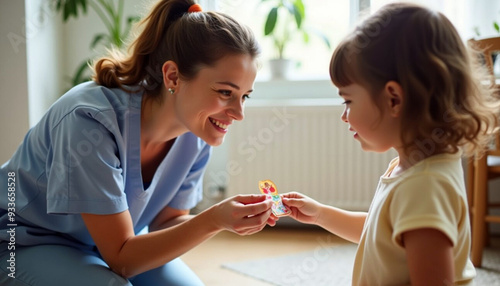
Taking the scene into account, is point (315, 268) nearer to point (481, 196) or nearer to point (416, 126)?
point (481, 196)

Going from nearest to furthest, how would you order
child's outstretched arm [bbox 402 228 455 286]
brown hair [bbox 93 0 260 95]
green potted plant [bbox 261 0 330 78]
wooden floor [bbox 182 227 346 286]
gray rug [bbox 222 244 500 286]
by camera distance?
child's outstretched arm [bbox 402 228 455 286] < brown hair [bbox 93 0 260 95] < gray rug [bbox 222 244 500 286] < wooden floor [bbox 182 227 346 286] < green potted plant [bbox 261 0 330 78]

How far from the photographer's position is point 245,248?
2568 millimetres

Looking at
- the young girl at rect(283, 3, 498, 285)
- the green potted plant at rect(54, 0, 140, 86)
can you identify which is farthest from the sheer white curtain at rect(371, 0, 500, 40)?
the young girl at rect(283, 3, 498, 285)

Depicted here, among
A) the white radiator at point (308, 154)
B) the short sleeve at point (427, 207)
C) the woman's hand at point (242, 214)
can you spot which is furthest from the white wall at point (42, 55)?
the short sleeve at point (427, 207)

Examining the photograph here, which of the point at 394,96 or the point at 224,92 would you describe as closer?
the point at 394,96

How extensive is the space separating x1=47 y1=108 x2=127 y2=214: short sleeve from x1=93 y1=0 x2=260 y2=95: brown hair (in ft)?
A: 0.62

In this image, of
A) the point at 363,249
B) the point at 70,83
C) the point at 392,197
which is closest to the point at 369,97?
the point at 392,197

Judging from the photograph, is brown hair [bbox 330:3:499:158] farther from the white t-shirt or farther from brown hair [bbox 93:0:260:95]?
brown hair [bbox 93:0:260:95]

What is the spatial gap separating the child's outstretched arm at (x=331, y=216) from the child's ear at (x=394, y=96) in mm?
338

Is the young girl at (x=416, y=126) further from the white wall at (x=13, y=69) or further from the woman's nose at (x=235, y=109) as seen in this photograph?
the white wall at (x=13, y=69)

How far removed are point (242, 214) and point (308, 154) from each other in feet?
5.76

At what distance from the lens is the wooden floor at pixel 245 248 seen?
2.14 meters

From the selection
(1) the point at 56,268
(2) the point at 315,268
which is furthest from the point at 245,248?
(1) the point at 56,268

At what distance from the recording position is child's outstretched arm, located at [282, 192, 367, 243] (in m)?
1.19
